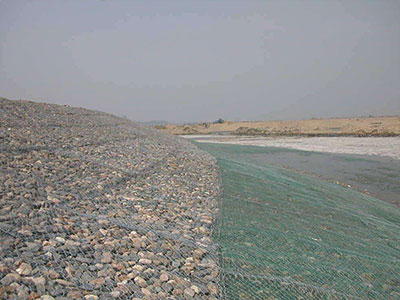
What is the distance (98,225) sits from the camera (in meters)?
4.32

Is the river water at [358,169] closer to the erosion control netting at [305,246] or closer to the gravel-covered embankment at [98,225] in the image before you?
the erosion control netting at [305,246]

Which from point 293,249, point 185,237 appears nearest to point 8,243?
point 185,237

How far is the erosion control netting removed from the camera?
3.66 m

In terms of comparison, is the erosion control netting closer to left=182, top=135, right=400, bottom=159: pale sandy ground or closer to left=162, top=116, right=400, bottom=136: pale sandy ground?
left=182, top=135, right=400, bottom=159: pale sandy ground

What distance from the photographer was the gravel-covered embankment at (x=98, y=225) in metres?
3.10

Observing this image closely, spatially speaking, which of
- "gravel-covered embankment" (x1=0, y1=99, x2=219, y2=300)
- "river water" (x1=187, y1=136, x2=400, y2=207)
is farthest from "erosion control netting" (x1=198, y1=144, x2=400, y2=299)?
"river water" (x1=187, y1=136, x2=400, y2=207)

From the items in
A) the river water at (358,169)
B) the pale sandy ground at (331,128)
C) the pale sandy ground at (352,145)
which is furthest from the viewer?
the pale sandy ground at (331,128)

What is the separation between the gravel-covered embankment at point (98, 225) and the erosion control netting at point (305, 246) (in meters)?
0.40

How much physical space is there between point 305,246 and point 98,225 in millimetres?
3384

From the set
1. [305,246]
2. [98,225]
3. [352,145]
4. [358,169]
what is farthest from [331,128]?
[98,225]

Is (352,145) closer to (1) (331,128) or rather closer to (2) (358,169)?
(2) (358,169)

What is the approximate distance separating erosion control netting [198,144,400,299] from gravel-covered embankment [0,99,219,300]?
401mm

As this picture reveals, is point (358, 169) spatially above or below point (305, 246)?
below

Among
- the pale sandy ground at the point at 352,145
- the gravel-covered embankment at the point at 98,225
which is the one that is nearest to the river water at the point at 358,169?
the pale sandy ground at the point at 352,145
